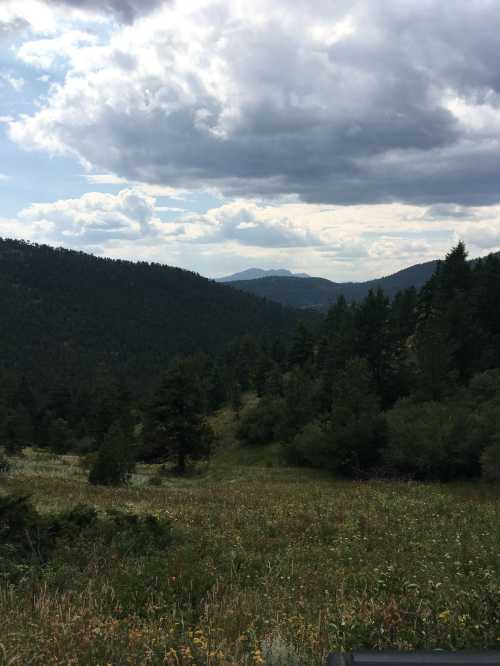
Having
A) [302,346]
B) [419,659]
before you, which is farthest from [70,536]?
[302,346]

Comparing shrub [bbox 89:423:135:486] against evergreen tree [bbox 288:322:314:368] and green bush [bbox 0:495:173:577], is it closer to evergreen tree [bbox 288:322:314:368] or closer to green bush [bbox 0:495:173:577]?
green bush [bbox 0:495:173:577]

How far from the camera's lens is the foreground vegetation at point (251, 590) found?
4469 millimetres

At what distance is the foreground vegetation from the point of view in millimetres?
4469

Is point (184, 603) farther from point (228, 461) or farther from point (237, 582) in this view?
point (228, 461)

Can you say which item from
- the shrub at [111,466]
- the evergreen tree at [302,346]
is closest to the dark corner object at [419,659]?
the shrub at [111,466]

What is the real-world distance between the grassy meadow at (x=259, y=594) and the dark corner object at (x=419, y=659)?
4.27ft

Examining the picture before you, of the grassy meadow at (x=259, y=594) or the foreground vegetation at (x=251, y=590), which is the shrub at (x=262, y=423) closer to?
the foreground vegetation at (x=251, y=590)

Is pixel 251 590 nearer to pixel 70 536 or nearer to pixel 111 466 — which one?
pixel 70 536

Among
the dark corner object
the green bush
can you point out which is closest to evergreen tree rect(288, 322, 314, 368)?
Result: the green bush

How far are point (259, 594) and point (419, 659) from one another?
382 cm

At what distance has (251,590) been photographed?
642cm

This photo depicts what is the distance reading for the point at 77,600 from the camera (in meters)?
5.71

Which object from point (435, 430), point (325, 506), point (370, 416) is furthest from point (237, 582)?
point (370, 416)

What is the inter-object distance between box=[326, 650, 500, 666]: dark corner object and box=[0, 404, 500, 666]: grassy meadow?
130 centimetres
